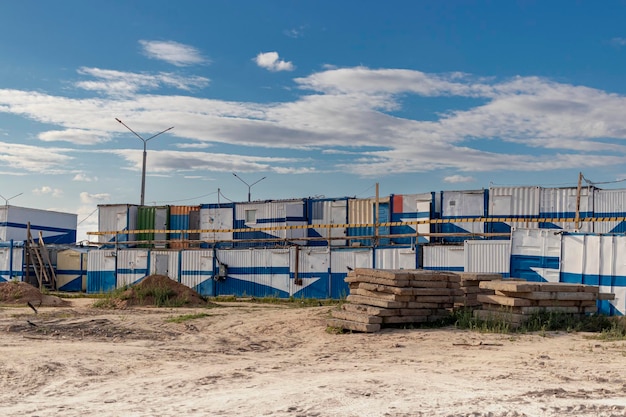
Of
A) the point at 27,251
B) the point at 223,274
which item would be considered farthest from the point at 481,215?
the point at 27,251

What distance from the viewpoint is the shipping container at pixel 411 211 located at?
38.0 metres

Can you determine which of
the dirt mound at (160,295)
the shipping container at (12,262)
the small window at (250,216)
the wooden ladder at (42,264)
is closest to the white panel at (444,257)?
the dirt mound at (160,295)

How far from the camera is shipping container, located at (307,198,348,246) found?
136 feet

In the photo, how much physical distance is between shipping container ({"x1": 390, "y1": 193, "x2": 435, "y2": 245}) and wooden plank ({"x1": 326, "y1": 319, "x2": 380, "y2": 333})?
73.1ft

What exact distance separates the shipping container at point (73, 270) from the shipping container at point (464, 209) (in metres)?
19.4

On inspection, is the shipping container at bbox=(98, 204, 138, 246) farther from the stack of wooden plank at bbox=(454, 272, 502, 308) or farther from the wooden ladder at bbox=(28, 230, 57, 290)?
the stack of wooden plank at bbox=(454, 272, 502, 308)

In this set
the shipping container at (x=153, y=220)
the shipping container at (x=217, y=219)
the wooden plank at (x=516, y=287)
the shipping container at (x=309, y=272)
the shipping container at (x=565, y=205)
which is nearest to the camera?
the wooden plank at (x=516, y=287)

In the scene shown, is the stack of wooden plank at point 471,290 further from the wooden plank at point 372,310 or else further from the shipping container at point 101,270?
the shipping container at point 101,270


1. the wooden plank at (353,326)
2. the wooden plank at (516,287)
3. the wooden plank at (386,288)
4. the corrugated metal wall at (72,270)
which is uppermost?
the wooden plank at (516,287)

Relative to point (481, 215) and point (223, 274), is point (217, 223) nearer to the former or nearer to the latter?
point (223, 274)

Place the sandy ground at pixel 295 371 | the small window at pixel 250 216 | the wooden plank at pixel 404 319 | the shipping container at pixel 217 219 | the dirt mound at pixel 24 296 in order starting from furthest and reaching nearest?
the shipping container at pixel 217 219 → the small window at pixel 250 216 → the dirt mound at pixel 24 296 → the wooden plank at pixel 404 319 → the sandy ground at pixel 295 371

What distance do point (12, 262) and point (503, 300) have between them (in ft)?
103

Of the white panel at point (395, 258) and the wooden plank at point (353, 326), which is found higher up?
the white panel at point (395, 258)

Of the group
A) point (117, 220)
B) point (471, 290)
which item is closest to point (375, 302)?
point (471, 290)
